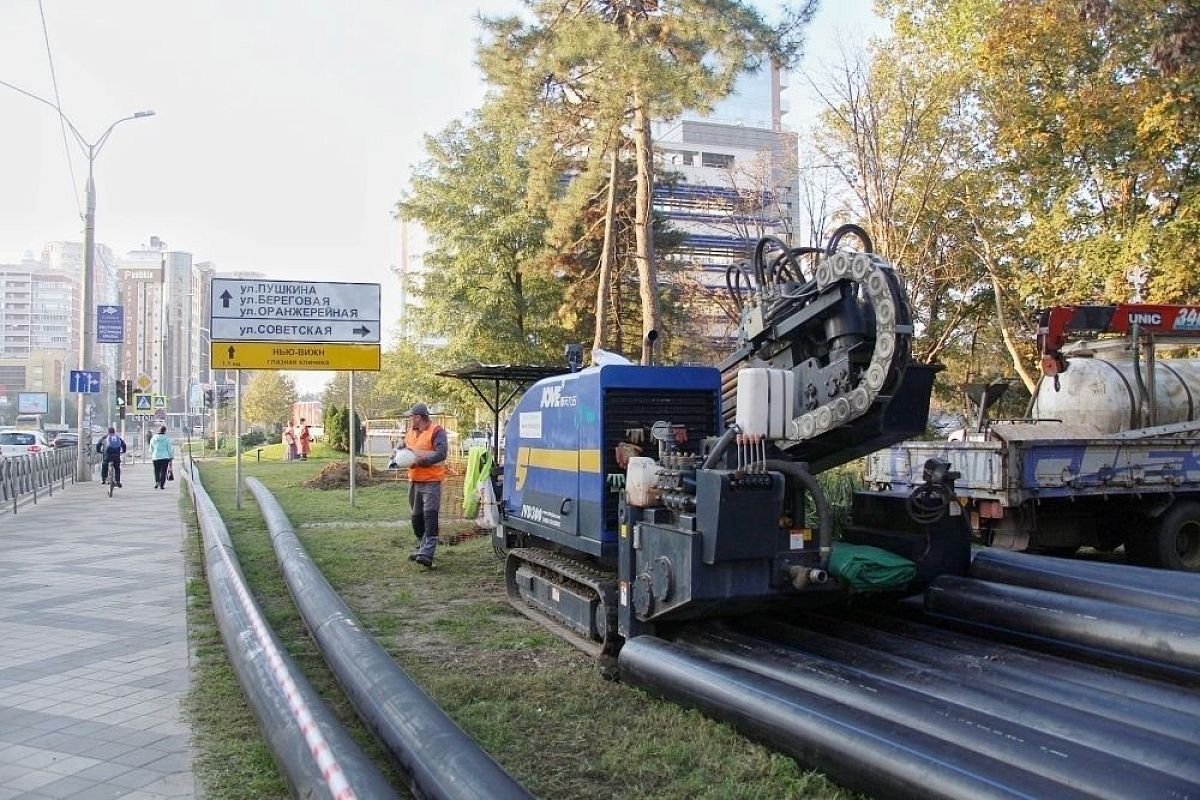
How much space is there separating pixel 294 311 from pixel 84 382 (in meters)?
13.7

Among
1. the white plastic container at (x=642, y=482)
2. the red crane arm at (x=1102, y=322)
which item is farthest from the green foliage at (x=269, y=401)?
the white plastic container at (x=642, y=482)

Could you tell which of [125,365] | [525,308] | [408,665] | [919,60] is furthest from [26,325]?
[408,665]

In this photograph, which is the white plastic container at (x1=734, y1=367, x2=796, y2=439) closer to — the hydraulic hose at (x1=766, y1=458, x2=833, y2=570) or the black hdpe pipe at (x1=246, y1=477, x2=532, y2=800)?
the hydraulic hose at (x1=766, y1=458, x2=833, y2=570)

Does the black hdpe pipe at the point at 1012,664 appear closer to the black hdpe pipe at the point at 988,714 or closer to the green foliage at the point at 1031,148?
the black hdpe pipe at the point at 988,714

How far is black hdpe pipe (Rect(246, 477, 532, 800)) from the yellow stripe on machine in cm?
194

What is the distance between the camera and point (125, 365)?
99875 mm

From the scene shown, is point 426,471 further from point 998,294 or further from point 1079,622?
point 998,294

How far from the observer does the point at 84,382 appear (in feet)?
89.2

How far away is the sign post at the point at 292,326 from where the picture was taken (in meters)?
16.7

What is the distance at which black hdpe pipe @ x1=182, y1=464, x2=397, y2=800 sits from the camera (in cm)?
374

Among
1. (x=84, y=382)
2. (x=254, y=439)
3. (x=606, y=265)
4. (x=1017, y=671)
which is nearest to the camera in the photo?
(x=1017, y=671)

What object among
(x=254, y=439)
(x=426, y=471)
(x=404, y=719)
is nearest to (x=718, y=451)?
(x=404, y=719)

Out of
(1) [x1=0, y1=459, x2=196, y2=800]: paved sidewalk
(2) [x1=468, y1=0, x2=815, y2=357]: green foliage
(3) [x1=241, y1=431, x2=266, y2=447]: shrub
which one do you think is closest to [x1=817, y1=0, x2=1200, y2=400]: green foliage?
(2) [x1=468, y1=0, x2=815, y2=357]: green foliage

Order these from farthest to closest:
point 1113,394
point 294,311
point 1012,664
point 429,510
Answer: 1. point 294,311
2. point 1113,394
3. point 429,510
4. point 1012,664
